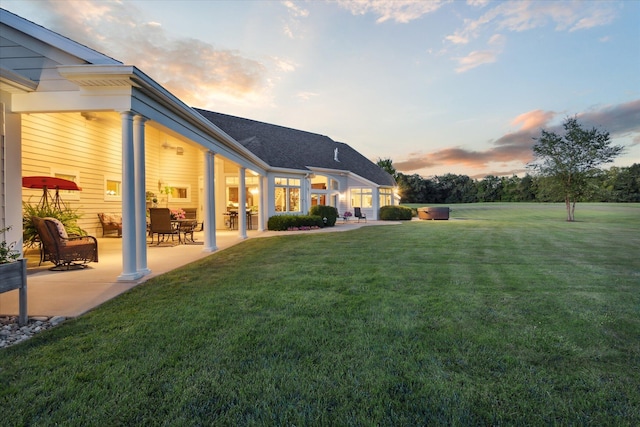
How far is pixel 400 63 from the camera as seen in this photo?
1480 cm

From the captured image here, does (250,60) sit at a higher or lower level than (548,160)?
higher

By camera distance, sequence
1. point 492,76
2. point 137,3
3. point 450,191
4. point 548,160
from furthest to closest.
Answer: point 450,191, point 548,160, point 492,76, point 137,3

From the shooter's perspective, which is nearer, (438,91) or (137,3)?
(137,3)

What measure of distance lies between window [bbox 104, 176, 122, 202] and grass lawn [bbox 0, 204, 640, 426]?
26.0ft

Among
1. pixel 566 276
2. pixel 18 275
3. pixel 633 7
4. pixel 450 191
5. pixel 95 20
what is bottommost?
pixel 566 276

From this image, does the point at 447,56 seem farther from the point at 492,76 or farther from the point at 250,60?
the point at 250,60

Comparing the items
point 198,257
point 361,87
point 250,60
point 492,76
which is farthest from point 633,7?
point 198,257

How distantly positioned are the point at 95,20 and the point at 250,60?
20.0 feet

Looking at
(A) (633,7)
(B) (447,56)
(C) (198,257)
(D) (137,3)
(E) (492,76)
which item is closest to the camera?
(C) (198,257)

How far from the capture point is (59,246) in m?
5.79

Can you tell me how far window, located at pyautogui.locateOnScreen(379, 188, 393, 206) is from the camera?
2340 cm

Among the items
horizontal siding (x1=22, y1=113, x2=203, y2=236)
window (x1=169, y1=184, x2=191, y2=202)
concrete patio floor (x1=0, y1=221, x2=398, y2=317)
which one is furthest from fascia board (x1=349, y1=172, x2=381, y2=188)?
concrete patio floor (x1=0, y1=221, x2=398, y2=317)

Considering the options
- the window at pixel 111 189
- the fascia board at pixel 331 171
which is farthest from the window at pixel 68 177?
the fascia board at pixel 331 171

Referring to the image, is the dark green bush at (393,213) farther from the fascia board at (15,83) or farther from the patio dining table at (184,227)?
the fascia board at (15,83)
